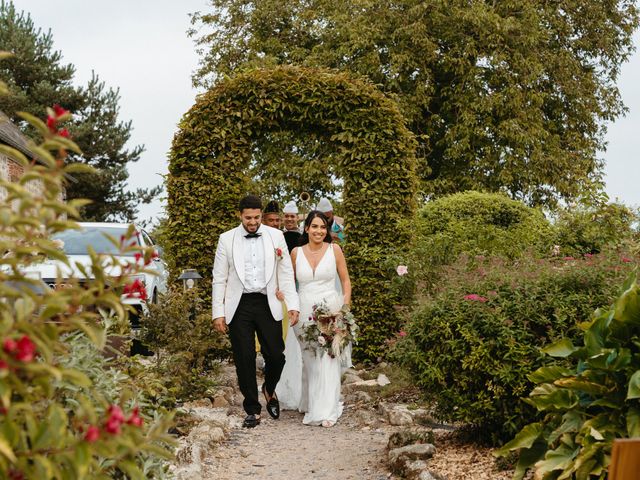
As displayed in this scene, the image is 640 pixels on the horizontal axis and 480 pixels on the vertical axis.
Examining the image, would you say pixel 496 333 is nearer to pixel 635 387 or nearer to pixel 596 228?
pixel 635 387

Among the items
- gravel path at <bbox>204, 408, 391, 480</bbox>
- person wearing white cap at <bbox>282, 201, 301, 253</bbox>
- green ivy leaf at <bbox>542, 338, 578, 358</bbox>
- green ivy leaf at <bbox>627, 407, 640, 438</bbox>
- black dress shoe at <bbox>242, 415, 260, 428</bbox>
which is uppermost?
person wearing white cap at <bbox>282, 201, 301, 253</bbox>

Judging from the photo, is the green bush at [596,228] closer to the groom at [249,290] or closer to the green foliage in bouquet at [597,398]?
the groom at [249,290]

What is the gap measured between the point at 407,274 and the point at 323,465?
5028 mm

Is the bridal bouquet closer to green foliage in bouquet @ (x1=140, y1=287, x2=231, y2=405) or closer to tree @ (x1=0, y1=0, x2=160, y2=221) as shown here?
green foliage in bouquet @ (x1=140, y1=287, x2=231, y2=405)

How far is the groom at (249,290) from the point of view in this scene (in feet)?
27.5

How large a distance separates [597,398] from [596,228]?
8.34 metres

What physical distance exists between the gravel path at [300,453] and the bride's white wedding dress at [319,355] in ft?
0.58

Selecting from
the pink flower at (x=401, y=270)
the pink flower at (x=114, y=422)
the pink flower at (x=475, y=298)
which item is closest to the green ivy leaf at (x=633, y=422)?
the pink flower at (x=475, y=298)

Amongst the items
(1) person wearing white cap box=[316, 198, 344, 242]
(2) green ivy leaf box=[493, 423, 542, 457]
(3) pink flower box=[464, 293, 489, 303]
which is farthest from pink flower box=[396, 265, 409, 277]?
(2) green ivy leaf box=[493, 423, 542, 457]

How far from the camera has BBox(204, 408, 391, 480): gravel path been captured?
6688mm

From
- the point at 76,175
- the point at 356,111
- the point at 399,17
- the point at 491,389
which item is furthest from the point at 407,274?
the point at 76,175

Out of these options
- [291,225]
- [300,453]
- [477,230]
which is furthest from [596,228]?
[300,453]

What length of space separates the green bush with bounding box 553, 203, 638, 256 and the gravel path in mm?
5246

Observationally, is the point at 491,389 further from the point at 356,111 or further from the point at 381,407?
the point at 356,111
